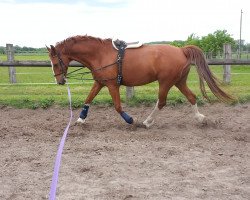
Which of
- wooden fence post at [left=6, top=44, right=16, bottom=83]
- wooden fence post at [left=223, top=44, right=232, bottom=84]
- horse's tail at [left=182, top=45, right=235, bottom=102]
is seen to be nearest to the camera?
horse's tail at [left=182, top=45, right=235, bottom=102]

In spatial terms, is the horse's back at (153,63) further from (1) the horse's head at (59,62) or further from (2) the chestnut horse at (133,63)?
(1) the horse's head at (59,62)

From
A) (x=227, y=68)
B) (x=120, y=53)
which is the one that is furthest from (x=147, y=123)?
(x=227, y=68)

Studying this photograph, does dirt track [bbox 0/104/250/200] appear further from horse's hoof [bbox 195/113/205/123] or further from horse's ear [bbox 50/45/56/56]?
horse's ear [bbox 50/45/56/56]

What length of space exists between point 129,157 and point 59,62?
238cm

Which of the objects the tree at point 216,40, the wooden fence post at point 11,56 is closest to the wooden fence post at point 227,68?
the wooden fence post at point 11,56

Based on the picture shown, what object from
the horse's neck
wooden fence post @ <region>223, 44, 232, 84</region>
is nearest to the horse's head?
the horse's neck

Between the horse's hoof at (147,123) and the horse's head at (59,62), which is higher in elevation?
the horse's head at (59,62)

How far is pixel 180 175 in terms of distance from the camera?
4102 millimetres

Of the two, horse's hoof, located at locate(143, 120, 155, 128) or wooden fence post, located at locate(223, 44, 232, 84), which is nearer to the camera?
horse's hoof, located at locate(143, 120, 155, 128)

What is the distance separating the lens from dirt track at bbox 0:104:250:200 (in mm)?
3700

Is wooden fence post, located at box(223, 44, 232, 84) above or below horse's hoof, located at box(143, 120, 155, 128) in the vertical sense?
above

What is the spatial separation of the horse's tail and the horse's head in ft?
6.89

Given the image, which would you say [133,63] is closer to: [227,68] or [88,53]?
[88,53]

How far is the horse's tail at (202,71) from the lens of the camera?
249 inches
